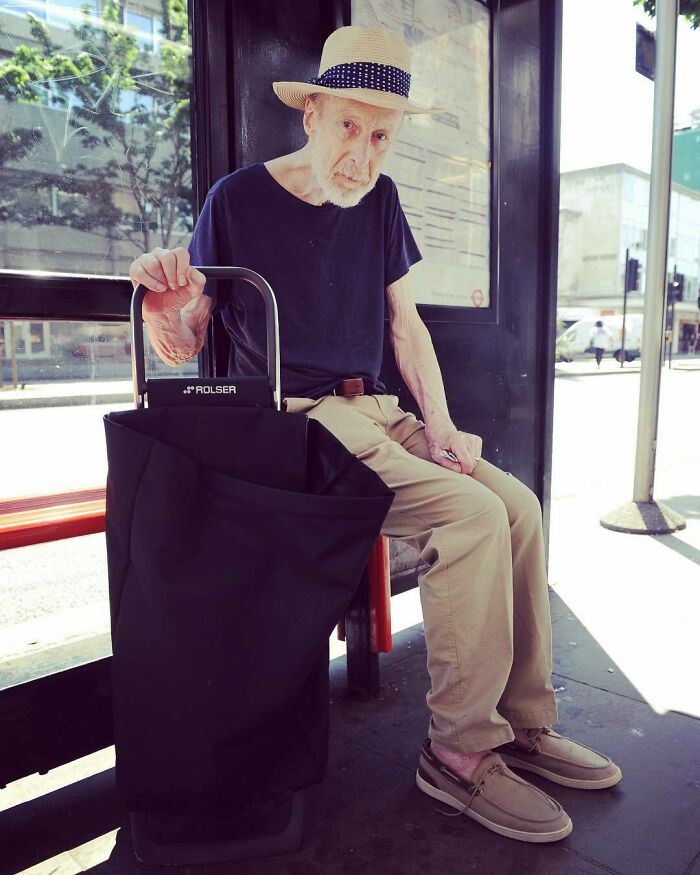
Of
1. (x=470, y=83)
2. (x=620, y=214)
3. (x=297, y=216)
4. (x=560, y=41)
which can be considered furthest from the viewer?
(x=620, y=214)

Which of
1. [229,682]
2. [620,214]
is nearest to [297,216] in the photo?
[229,682]

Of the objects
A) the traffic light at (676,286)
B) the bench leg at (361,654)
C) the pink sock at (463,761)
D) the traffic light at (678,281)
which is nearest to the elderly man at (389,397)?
the pink sock at (463,761)

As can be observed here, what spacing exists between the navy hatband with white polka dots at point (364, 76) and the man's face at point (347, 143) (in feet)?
0.15

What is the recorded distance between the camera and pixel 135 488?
138 cm

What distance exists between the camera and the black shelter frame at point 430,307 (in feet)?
6.16

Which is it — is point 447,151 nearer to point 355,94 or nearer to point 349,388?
point 355,94

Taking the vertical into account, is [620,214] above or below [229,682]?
above

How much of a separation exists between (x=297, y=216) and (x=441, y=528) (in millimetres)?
968

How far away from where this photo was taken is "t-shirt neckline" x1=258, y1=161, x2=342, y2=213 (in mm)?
2057

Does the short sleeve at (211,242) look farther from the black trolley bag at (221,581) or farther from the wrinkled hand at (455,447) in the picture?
the wrinkled hand at (455,447)

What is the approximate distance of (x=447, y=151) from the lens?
2984 millimetres

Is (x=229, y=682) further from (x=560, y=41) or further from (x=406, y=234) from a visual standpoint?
(x=560, y=41)

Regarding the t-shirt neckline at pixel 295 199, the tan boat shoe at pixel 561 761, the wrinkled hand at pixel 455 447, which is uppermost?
the t-shirt neckline at pixel 295 199

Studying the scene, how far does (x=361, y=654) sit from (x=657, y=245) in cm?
333
